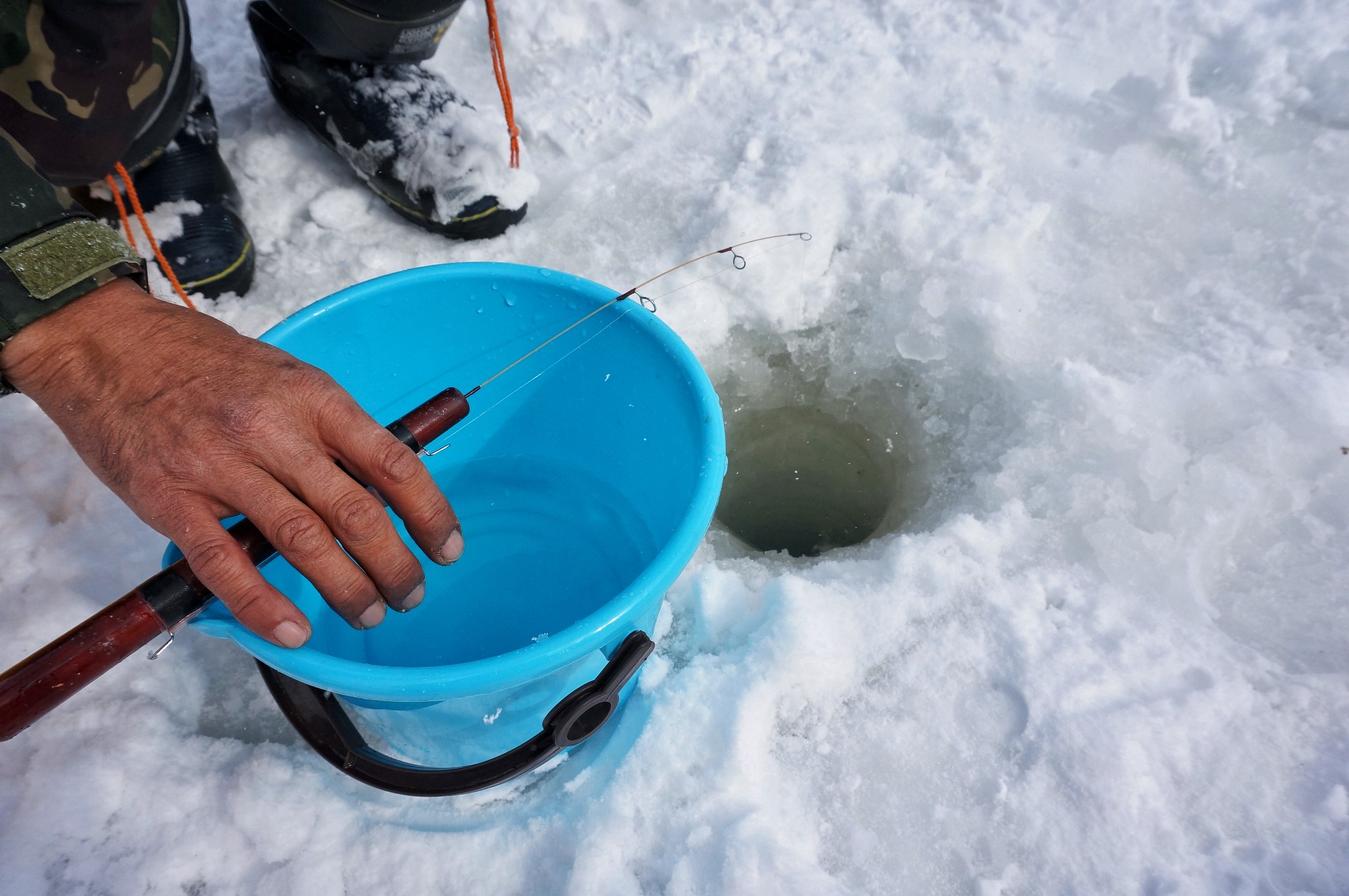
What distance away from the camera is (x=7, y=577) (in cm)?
105

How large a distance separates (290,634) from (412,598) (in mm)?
134

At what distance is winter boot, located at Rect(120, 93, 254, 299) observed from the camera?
1.32 metres

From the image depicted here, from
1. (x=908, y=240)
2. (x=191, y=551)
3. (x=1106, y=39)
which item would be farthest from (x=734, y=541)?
(x=1106, y=39)

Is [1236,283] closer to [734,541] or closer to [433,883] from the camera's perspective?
[734,541]

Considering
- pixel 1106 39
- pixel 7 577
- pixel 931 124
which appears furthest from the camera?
pixel 1106 39

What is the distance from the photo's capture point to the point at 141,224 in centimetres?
131

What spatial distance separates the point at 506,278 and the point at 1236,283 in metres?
1.36

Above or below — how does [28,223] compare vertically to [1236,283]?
above

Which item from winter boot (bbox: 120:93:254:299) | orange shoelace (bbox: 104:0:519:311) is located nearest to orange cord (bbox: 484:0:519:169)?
orange shoelace (bbox: 104:0:519:311)

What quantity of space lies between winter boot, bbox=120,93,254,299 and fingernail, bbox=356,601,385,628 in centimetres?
95

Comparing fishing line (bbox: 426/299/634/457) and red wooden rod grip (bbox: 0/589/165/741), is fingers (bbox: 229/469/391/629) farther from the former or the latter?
fishing line (bbox: 426/299/634/457)

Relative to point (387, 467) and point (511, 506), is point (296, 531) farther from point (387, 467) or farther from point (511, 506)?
point (511, 506)

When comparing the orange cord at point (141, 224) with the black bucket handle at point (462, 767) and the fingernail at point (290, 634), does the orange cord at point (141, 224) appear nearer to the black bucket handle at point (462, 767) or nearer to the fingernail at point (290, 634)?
the black bucket handle at point (462, 767)

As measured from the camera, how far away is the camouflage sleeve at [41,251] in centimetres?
66
